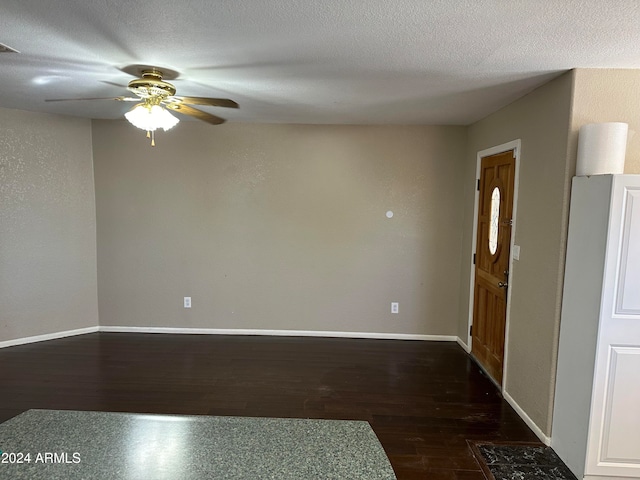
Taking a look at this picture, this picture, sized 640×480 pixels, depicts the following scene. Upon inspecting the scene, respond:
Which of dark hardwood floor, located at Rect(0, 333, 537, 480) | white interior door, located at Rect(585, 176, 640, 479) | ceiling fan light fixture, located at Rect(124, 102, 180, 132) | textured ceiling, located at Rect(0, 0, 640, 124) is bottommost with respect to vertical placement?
dark hardwood floor, located at Rect(0, 333, 537, 480)

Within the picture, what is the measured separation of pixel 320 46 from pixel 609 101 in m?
1.75

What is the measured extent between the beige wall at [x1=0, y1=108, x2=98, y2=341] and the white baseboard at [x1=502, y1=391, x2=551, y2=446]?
14.4 ft

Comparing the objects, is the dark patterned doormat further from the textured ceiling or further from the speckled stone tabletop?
the textured ceiling

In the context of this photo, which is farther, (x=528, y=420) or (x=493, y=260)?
(x=493, y=260)

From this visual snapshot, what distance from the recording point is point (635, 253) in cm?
189

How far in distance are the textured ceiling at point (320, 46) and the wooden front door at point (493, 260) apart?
0.67 meters

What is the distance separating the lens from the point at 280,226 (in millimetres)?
4203

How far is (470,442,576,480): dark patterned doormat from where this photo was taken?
6.93 feet

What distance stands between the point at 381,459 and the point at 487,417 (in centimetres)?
220

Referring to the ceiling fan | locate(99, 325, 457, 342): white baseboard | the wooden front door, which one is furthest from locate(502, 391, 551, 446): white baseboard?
the ceiling fan

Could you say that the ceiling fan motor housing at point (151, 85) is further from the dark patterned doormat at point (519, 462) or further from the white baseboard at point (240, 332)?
Answer: the dark patterned doormat at point (519, 462)

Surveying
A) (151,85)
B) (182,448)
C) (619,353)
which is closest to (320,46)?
(151,85)

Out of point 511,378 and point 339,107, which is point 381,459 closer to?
point 511,378

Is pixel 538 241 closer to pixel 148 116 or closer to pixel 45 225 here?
pixel 148 116
